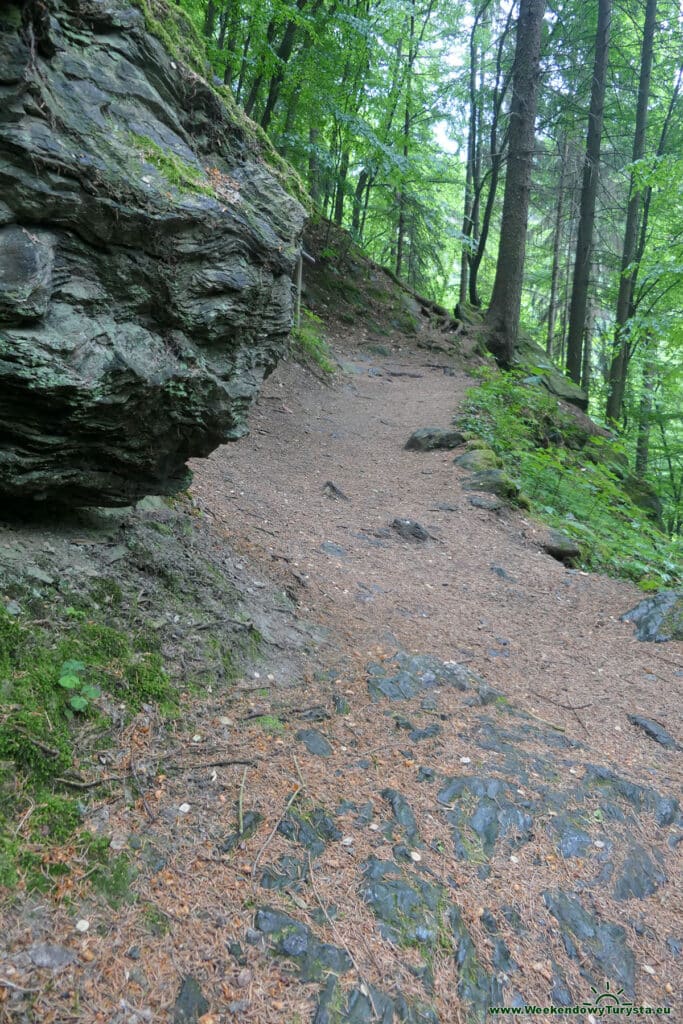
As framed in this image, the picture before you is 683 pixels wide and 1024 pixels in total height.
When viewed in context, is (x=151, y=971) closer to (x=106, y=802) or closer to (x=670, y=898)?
(x=106, y=802)

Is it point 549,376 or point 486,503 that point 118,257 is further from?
point 549,376

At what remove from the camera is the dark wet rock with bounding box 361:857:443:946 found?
2.47m

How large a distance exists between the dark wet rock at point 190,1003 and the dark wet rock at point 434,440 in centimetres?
788

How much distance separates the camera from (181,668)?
11.1ft

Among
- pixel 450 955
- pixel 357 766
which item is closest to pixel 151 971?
pixel 450 955

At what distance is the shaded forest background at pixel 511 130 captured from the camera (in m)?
12.2

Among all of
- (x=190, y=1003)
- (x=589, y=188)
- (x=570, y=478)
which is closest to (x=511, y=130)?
(x=589, y=188)

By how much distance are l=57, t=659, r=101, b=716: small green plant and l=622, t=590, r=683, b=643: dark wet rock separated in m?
4.55

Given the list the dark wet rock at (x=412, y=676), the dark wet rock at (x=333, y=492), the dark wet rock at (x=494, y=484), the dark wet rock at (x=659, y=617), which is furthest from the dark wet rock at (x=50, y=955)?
the dark wet rock at (x=494, y=484)

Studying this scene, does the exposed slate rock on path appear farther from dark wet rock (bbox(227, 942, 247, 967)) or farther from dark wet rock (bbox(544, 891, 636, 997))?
dark wet rock (bbox(227, 942, 247, 967))

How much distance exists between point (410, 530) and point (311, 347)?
6654 mm

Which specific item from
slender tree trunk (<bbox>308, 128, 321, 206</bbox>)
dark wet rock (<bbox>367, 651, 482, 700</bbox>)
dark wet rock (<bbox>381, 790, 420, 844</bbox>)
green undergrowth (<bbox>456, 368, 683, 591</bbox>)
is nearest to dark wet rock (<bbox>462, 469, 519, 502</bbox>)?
green undergrowth (<bbox>456, 368, 683, 591</bbox>)

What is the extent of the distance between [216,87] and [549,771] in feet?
15.1

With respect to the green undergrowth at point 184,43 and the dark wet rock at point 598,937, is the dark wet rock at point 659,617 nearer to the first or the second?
the dark wet rock at point 598,937
